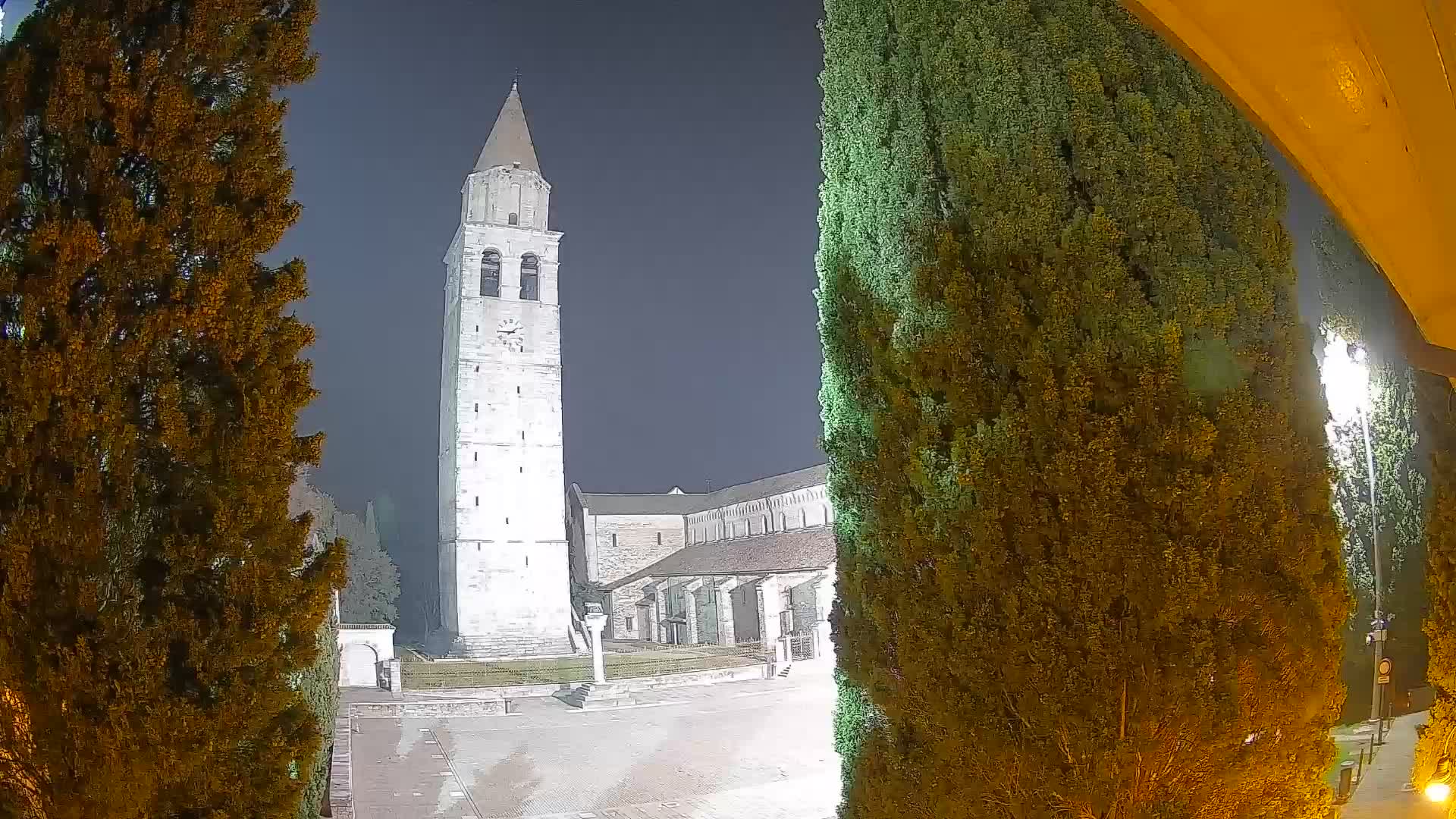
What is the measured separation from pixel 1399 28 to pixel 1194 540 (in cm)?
240

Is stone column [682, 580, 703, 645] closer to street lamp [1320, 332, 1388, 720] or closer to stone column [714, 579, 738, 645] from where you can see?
stone column [714, 579, 738, 645]

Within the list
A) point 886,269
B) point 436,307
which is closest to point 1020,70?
point 886,269

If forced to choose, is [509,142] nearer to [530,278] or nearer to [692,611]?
[530,278]

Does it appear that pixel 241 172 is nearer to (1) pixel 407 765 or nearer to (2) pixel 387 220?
(1) pixel 407 765

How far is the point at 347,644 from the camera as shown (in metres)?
27.0

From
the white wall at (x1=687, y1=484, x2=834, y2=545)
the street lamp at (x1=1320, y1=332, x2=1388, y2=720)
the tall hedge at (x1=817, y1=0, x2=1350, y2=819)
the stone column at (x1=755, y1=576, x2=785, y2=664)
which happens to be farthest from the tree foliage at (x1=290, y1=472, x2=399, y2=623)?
the tall hedge at (x1=817, y1=0, x2=1350, y2=819)

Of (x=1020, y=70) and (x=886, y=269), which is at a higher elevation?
(x=1020, y=70)

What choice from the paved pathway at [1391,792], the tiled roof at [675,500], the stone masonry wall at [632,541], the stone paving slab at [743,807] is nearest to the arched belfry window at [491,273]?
the tiled roof at [675,500]

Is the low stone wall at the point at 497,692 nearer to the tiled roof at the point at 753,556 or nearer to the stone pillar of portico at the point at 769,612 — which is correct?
the stone pillar of portico at the point at 769,612

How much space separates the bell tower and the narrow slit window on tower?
49 mm

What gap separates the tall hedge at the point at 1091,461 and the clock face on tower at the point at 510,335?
3577cm

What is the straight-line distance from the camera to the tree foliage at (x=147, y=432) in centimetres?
283

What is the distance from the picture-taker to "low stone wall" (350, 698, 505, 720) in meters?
21.1

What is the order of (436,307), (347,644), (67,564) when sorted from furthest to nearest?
(436,307), (347,644), (67,564)
